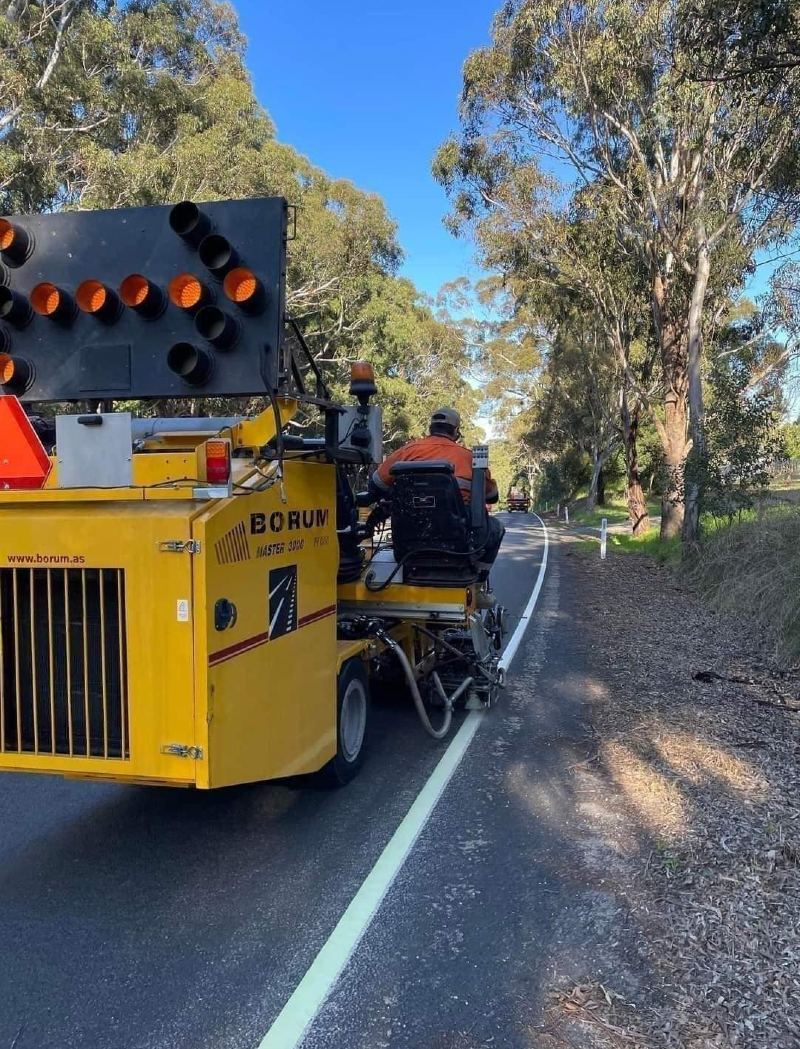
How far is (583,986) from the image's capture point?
9.61 feet

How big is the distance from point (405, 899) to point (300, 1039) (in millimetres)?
958

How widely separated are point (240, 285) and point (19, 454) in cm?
129

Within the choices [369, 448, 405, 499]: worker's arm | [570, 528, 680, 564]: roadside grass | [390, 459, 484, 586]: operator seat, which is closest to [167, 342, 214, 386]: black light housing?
[390, 459, 484, 586]: operator seat

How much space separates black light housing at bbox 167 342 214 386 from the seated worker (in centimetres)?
213

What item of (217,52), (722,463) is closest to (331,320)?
(217,52)

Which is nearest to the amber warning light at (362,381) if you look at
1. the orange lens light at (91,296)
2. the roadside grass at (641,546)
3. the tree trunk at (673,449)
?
the orange lens light at (91,296)

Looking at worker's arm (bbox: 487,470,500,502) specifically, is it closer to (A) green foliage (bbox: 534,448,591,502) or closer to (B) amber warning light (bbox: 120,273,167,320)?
(B) amber warning light (bbox: 120,273,167,320)

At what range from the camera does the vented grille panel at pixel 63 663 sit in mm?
3379

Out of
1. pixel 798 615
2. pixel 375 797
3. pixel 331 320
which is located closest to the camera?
pixel 375 797

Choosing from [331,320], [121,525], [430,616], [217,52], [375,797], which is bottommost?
[375,797]

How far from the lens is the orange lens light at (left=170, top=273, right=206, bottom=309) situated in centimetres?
387

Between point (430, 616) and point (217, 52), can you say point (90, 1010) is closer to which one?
point (430, 616)

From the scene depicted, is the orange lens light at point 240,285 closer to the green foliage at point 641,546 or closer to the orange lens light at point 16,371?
the orange lens light at point 16,371

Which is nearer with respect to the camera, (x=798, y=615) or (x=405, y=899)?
(x=405, y=899)
